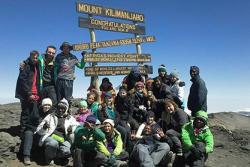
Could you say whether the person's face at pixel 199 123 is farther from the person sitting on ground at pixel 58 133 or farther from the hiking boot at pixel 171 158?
the person sitting on ground at pixel 58 133

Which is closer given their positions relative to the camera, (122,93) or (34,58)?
(34,58)

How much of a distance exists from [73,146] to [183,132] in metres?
3.17

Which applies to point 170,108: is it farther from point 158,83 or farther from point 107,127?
point 107,127

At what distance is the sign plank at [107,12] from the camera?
14594mm

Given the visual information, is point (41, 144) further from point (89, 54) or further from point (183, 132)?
point (89, 54)

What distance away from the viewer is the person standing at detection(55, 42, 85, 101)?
10766 millimetres

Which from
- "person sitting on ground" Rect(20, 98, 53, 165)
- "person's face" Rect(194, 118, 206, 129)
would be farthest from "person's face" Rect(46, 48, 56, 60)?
"person's face" Rect(194, 118, 206, 129)

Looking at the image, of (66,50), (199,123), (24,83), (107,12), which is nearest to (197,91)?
(199,123)

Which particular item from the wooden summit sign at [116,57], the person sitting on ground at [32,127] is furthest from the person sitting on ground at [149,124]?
the wooden summit sign at [116,57]

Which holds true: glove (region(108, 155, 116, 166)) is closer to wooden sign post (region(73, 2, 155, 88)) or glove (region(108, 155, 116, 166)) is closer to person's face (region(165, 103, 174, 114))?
person's face (region(165, 103, 174, 114))

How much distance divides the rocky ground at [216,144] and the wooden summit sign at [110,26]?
505 centimetres

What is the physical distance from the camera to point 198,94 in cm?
1162

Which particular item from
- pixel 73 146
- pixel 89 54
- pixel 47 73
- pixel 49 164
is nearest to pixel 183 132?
pixel 73 146

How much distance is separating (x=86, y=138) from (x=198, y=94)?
4636 mm
